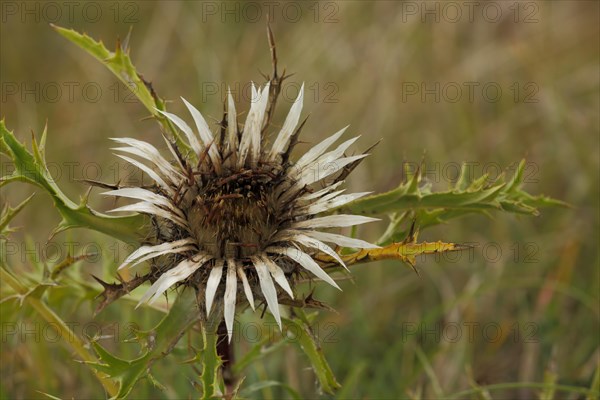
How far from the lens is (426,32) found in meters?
4.39

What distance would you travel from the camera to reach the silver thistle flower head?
1624 mm

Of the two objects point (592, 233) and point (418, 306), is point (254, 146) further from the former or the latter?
point (592, 233)

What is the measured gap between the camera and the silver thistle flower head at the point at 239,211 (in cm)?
162

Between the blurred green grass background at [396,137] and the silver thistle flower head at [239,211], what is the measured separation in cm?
49

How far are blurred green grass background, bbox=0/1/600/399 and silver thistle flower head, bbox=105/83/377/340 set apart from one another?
49 cm

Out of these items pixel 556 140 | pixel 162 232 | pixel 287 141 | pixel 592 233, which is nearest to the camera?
pixel 162 232

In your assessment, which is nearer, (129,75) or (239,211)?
(239,211)

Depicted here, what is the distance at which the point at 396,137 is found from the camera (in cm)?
389

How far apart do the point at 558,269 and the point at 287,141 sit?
66.5 inches

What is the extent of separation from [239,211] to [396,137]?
7.49 ft

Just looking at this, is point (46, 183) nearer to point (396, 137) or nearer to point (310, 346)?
point (310, 346)

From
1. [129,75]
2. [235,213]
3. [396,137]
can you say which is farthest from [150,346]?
[396,137]

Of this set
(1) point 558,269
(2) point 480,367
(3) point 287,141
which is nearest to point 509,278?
(1) point 558,269

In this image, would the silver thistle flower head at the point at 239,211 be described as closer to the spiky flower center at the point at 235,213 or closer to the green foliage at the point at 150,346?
the spiky flower center at the point at 235,213
